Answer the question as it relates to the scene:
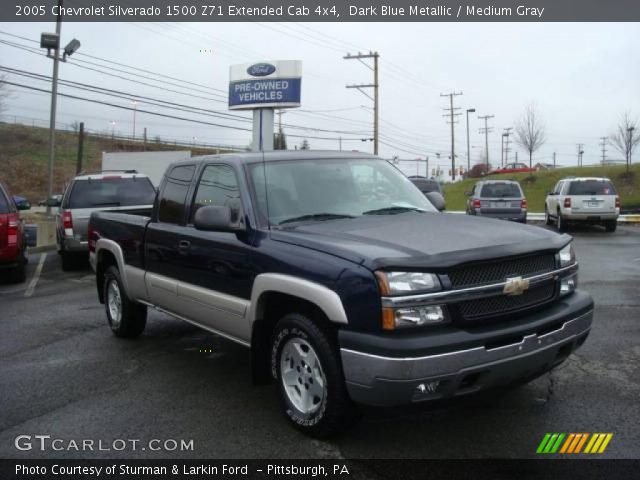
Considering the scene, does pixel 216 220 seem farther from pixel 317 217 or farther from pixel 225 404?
pixel 225 404

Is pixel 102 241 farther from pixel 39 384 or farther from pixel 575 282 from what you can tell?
pixel 575 282

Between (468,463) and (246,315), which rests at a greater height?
(246,315)

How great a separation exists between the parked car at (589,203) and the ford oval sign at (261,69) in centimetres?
1907

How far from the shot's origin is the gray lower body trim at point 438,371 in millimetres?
3133

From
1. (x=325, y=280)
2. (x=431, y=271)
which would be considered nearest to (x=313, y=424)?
(x=325, y=280)

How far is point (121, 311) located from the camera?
637 cm

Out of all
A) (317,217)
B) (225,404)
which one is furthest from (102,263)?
(317,217)

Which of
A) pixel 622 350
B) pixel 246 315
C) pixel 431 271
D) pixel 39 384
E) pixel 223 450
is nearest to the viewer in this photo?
pixel 431 271

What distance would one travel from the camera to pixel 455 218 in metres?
4.46

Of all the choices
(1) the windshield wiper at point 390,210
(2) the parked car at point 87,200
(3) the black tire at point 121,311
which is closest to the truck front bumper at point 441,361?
(1) the windshield wiper at point 390,210

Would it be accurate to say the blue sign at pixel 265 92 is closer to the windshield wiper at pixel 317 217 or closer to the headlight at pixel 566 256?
the windshield wiper at pixel 317 217

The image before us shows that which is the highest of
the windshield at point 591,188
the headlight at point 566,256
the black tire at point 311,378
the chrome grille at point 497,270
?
the windshield at point 591,188

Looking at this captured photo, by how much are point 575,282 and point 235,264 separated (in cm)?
240

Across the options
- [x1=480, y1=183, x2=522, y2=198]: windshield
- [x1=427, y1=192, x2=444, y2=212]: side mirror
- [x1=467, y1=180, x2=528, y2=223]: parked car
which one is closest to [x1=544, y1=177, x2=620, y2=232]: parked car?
[x1=467, y1=180, x2=528, y2=223]: parked car
